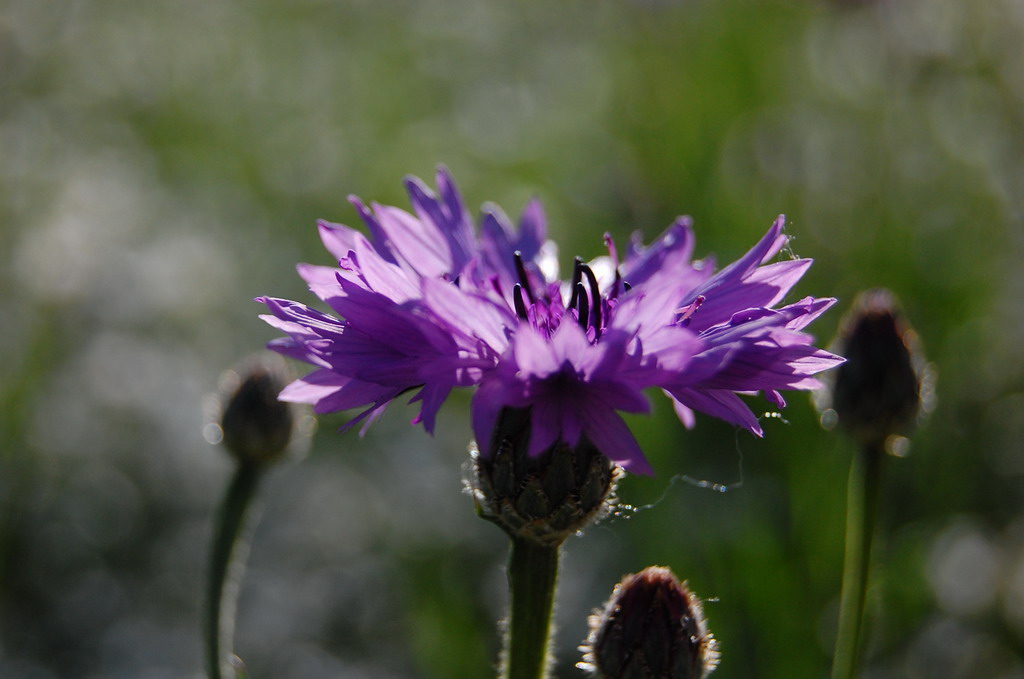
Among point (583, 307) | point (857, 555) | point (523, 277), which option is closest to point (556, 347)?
point (583, 307)

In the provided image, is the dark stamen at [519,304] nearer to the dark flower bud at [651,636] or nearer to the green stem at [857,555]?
the dark flower bud at [651,636]

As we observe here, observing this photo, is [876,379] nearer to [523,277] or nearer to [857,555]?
[857,555]

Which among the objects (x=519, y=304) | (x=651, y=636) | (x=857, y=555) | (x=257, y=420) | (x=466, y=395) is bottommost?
(x=651, y=636)

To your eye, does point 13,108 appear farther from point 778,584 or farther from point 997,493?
point 997,493

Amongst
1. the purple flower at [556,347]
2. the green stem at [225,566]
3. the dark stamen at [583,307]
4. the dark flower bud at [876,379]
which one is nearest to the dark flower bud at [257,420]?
the green stem at [225,566]

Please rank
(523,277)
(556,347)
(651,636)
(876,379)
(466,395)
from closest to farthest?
(556,347)
(651,636)
(523,277)
(876,379)
(466,395)

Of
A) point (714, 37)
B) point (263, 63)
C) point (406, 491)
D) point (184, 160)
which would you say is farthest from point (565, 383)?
point (263, 63)

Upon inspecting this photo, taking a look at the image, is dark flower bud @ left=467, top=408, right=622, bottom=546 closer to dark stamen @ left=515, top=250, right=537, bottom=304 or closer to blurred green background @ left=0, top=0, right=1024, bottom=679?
dark stamen @ left=515, top=250, right=537, bottom=304

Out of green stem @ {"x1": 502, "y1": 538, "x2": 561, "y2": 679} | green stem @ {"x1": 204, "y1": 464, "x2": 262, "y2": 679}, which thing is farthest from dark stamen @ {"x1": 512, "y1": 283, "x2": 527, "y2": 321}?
green stem @ {"x1": 204, "y1": 464, "x2": 262, "y2": 679}
